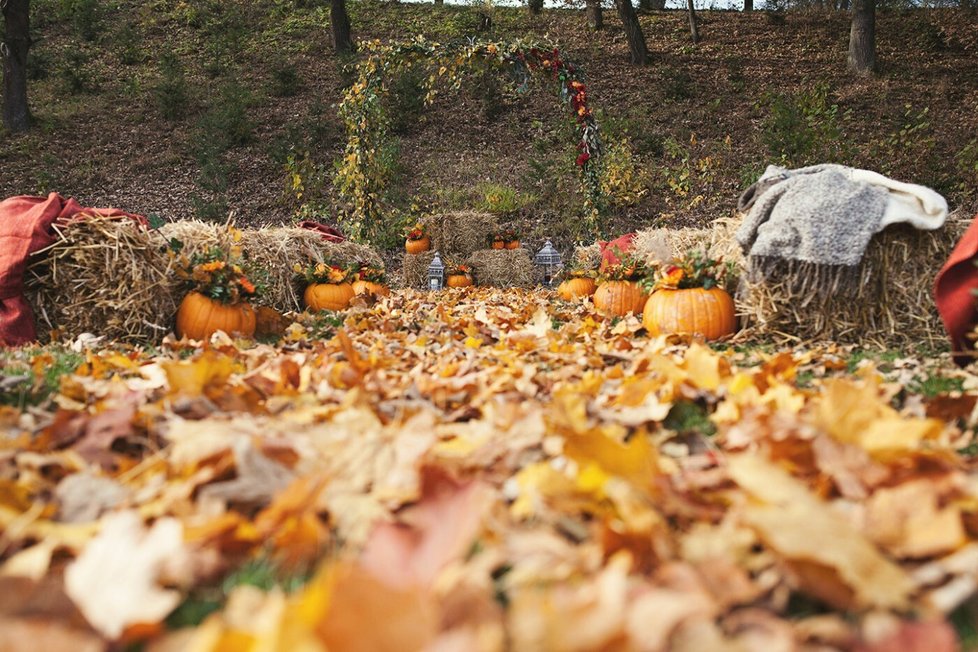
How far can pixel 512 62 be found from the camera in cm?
1084

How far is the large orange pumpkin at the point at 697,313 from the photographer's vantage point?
468 cm

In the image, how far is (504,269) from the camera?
34.7 feet

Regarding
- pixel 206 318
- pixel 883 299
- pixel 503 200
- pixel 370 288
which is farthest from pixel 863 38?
pixel 206 318

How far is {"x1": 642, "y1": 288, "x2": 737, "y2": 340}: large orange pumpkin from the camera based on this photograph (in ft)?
15.4

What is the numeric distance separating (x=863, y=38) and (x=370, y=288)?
17.6 meters

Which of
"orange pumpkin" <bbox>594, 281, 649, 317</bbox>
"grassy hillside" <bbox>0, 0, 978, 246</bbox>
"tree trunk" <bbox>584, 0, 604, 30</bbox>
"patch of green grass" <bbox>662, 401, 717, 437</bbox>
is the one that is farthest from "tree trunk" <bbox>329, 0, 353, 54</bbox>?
"patch of green grass" <bbox>662, 401, 717, 437</bbox>

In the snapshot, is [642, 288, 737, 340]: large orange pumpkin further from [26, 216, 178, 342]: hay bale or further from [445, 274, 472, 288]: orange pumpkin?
[445, 274, 472, 288]: orange pumpkin

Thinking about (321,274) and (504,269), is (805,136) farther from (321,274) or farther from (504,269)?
(321,274)

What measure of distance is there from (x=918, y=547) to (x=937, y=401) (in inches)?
47.0

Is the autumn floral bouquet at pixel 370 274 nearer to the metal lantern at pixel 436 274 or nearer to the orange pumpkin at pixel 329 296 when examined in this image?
the orange pumpkin at pixel 329 296

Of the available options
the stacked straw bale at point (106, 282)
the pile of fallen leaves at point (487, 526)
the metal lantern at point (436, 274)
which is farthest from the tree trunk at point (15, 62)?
the pile of fallen leaves at point (487, 526)

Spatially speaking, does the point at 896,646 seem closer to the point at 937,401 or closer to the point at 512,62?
the point at 937,401

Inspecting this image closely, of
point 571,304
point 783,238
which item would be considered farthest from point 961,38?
point 783,238

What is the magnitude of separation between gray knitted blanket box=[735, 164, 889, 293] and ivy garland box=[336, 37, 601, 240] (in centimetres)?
591
